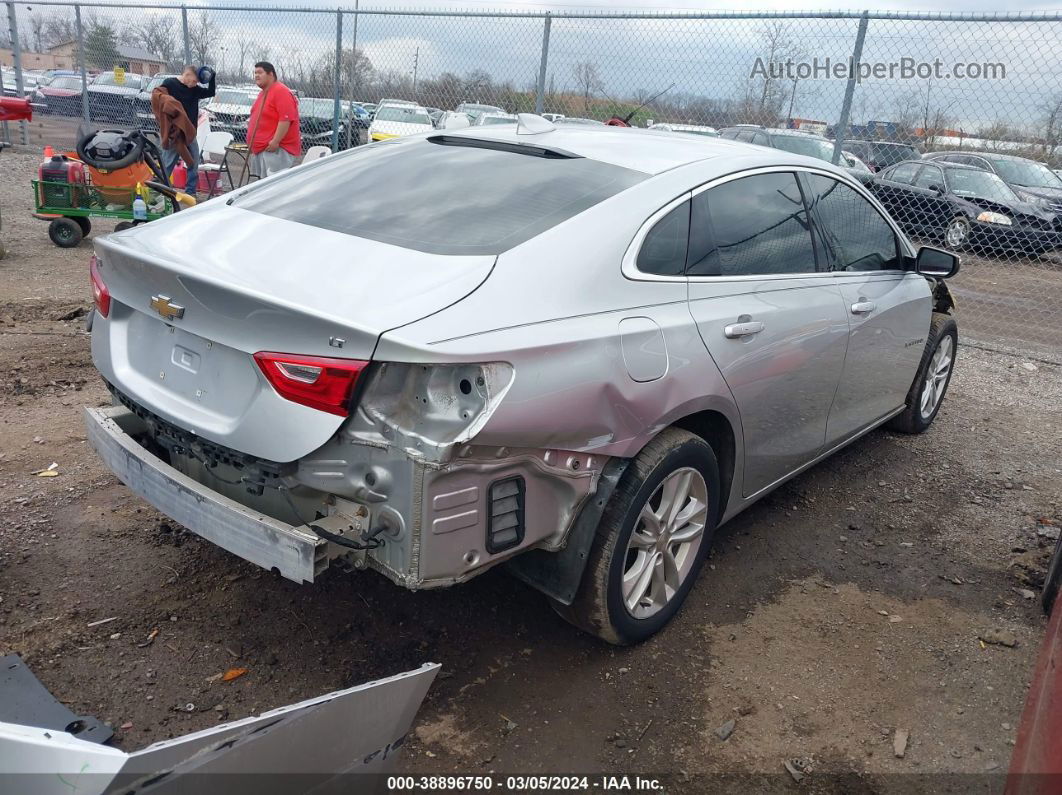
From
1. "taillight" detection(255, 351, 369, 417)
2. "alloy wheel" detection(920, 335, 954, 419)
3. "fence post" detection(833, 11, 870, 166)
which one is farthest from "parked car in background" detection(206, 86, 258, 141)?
"taillight" detection(255, 351, 369, 417)

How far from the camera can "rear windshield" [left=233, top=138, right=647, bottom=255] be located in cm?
282

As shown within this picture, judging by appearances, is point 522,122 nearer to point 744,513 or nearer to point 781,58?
point 744,513

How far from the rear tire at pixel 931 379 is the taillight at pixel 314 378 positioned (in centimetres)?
391

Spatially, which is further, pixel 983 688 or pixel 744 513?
pixel 744 513

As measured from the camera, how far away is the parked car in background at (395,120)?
49.6ft

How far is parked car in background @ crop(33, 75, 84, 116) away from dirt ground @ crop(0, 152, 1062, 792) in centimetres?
1974

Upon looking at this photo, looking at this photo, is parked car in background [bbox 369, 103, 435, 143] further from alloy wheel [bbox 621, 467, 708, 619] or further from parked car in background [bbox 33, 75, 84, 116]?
alloy wheel [bbox 621, 467, 708, 619]

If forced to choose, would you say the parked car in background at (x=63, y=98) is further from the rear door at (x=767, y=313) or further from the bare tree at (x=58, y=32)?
the rear door at (x=767, y=313)

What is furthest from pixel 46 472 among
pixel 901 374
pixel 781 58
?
pixel 781 58

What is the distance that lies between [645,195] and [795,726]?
184 centimetres

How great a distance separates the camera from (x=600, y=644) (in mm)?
3184

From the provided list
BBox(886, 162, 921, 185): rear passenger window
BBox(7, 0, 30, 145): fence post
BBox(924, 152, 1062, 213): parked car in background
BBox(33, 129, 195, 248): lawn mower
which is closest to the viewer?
BBox(33, 129, 195, 248): lawn mower

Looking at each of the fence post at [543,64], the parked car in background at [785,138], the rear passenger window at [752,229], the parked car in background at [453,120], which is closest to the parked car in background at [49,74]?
the parked car in background at [453,120]

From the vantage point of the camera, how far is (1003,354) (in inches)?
316
